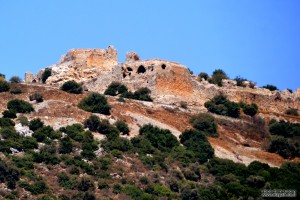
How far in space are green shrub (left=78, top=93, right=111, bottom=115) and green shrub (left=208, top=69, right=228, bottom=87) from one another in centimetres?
1317

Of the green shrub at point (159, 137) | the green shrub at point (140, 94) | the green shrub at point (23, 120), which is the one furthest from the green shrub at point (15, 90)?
the green shrub at point (159, 137)

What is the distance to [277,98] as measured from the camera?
8844 cm

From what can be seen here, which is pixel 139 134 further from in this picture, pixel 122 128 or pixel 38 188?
pixel 38 188

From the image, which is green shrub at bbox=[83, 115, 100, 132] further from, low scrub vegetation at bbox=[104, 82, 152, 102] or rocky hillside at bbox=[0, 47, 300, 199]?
low scrub vegetation at bbox=[104, 82, 152, 102]

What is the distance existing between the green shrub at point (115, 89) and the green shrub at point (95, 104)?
4.59 m

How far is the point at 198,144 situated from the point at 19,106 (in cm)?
1087

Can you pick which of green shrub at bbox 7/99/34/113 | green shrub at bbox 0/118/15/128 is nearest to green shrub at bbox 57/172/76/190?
green shrub at bbox 0/118/15/128

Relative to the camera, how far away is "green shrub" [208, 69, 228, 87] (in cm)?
8994

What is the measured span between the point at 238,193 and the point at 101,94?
16349mm

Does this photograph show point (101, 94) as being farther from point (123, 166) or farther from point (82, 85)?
point (123, 166)

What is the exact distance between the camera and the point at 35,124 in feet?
238

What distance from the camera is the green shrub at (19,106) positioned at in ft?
248

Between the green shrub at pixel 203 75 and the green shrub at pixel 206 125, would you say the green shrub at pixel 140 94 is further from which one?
the green shrub at pixel 203 75

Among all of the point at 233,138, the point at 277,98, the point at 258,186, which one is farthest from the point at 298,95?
the point at 258,186
